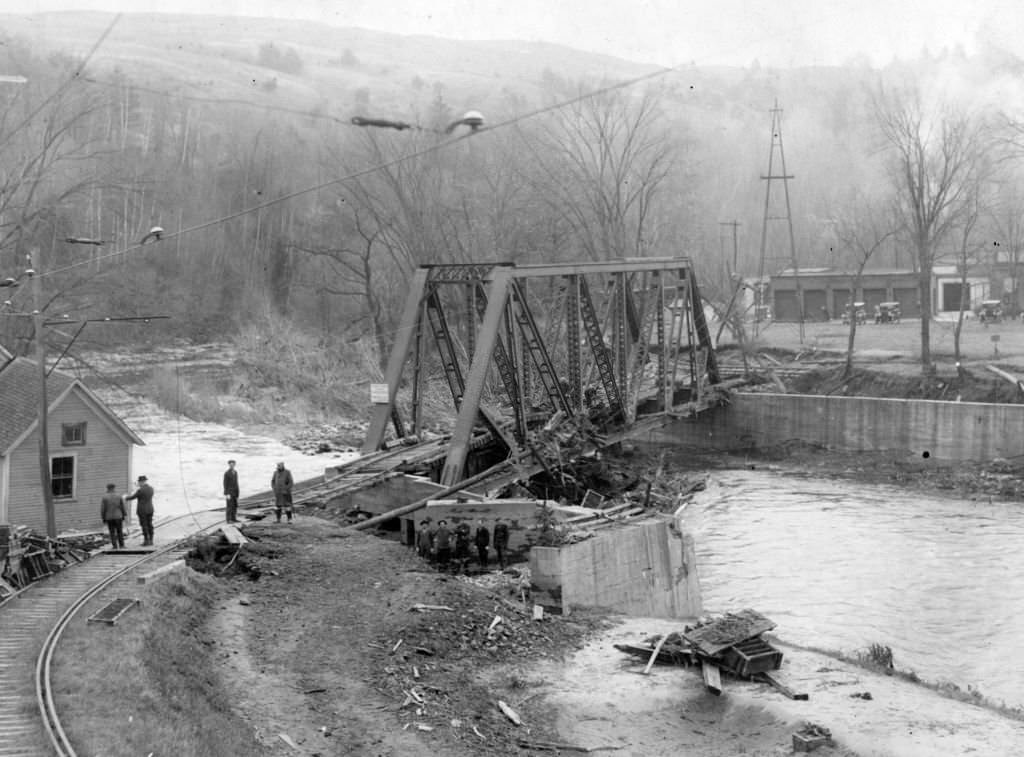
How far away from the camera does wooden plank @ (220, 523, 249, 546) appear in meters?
24.3

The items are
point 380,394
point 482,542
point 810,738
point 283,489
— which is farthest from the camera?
point 380,394

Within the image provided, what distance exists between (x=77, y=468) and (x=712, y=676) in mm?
17316

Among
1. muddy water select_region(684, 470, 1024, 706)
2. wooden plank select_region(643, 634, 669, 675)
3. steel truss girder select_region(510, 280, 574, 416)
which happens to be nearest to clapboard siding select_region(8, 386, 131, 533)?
steel truss girder select_region(510, 280, 574, 416)

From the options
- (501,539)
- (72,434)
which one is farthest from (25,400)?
(501,539)

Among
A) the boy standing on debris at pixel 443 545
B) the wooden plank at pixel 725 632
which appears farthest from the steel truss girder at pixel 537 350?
the wooden plank at pixel 725 632

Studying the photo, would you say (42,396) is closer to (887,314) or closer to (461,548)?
(461,548)

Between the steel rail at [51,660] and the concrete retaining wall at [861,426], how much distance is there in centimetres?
3326

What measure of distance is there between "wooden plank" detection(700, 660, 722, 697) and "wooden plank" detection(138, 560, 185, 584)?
900cm

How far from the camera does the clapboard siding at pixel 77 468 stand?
29156 millimetres

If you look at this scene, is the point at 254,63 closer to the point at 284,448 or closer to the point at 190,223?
the point at 190,223

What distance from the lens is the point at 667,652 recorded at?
2108 cm

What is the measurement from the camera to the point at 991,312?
2879 inches

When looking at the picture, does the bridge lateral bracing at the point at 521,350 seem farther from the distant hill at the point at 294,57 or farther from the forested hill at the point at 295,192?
the distant hill at the point at 294,57

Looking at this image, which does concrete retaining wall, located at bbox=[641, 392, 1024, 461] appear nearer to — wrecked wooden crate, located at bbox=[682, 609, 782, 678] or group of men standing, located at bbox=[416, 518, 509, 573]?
group of men standing, located at bbox=[416, 518, 509, 573]
